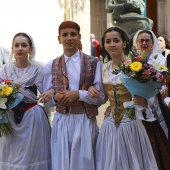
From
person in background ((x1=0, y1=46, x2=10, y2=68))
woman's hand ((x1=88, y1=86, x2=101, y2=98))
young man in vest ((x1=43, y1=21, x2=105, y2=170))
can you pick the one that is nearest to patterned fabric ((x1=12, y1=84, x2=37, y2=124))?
young man in vest ((x1=43, y1=21, x2=105, y2=170))

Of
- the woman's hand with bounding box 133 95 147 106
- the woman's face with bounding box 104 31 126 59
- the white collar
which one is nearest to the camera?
the woman's hand with bounding box 133 95 147 106

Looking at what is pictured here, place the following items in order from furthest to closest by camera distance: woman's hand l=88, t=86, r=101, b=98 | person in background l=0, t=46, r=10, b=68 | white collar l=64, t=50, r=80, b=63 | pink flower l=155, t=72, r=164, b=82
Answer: person in background l=0, t=46, r=10, b=68 → white collar l=64, t=50, r=80, b=63 → woman's hand l=88, t=86, r=101, b=98 → pink flower l=155, t=72, r=164, b=82

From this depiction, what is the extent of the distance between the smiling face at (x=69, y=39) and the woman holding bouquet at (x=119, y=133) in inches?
11.6

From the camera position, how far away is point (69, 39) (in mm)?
3441

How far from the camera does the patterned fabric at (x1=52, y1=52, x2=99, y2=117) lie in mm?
3396

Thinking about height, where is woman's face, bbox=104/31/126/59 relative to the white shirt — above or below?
above

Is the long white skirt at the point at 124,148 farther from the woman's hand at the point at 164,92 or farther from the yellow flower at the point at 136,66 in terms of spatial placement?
the yellow flower at the point at 136,66

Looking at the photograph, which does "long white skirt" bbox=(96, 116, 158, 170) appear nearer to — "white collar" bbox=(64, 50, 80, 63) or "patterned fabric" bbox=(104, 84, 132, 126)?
"patterned fabric" bbox=(104, 84, 132, 126)

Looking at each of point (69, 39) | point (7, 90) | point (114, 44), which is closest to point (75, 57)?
point (69, 39)

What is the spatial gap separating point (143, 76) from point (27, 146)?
1.26m

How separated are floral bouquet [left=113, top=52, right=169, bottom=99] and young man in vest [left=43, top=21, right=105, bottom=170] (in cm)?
33

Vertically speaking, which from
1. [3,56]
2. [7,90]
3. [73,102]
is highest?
[3,56]

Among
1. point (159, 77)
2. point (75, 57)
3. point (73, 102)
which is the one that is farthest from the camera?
point (75, 57)

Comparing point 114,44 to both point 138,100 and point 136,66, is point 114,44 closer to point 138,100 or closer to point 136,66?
point 136,66
